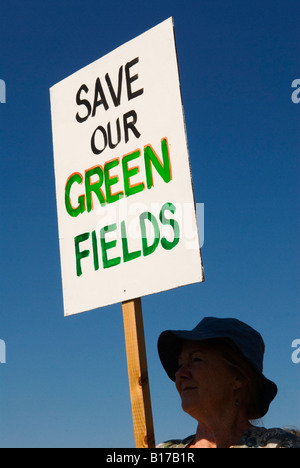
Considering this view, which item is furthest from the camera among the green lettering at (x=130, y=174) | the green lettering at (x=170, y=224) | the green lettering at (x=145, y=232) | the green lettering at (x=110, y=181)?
the green lettering at (x=110, y=181)

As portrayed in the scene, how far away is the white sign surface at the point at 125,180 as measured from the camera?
3369 millimetres

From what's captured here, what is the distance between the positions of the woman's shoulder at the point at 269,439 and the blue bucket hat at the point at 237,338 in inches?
10.5

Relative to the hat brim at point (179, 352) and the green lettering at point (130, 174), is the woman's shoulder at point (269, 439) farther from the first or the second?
the green lettering at point (130, 174)

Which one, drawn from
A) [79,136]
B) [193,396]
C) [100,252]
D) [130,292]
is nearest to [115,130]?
[79,136]

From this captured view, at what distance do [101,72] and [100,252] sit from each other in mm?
1036

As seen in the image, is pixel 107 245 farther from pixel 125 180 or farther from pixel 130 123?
pixel 130 123

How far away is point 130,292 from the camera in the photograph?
348cm

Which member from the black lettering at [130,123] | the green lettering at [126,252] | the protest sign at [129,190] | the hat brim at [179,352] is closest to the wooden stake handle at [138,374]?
the protest sign at [129,190]

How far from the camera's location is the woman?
3.82 meters

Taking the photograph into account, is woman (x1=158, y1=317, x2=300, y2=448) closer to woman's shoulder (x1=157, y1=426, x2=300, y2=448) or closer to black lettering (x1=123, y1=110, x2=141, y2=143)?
woman's shoulder (x1=157, y1=426, x2=300, y2=448)

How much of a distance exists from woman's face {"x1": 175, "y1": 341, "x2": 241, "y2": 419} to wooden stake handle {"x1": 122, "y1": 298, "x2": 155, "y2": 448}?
1.77ft

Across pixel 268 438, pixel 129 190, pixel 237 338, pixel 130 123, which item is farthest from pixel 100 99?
pixel 268 438

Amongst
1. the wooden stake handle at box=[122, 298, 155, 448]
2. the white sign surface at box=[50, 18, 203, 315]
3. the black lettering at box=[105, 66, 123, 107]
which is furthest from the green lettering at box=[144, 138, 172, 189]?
the wooden stake handle at box=[122, 298, 155, 448]

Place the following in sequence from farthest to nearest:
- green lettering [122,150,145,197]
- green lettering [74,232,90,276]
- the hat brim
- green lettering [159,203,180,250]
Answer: the hat brim < green lettering [74,232,90,276] < green lettering [122,150,145,197] < green lettering [159,203,180,250]
